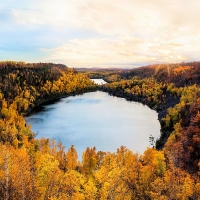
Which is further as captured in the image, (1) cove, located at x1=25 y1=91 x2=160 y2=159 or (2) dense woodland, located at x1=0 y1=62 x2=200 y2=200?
(1) cove, located at x1=25 y1=91 x2=160 y2=159

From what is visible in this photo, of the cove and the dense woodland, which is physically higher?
the dense woodland

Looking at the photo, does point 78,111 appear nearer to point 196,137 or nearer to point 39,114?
point 39,114

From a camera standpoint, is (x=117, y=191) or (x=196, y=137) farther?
(x=196, y=137)

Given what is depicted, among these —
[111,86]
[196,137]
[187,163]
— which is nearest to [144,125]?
[196,137]

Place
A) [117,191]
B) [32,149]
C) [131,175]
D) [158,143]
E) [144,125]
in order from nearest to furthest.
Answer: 1. [117,191]
2. [131,175]
3. [32,149]
4. [158,143]
5. [144,125]

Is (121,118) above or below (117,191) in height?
below
